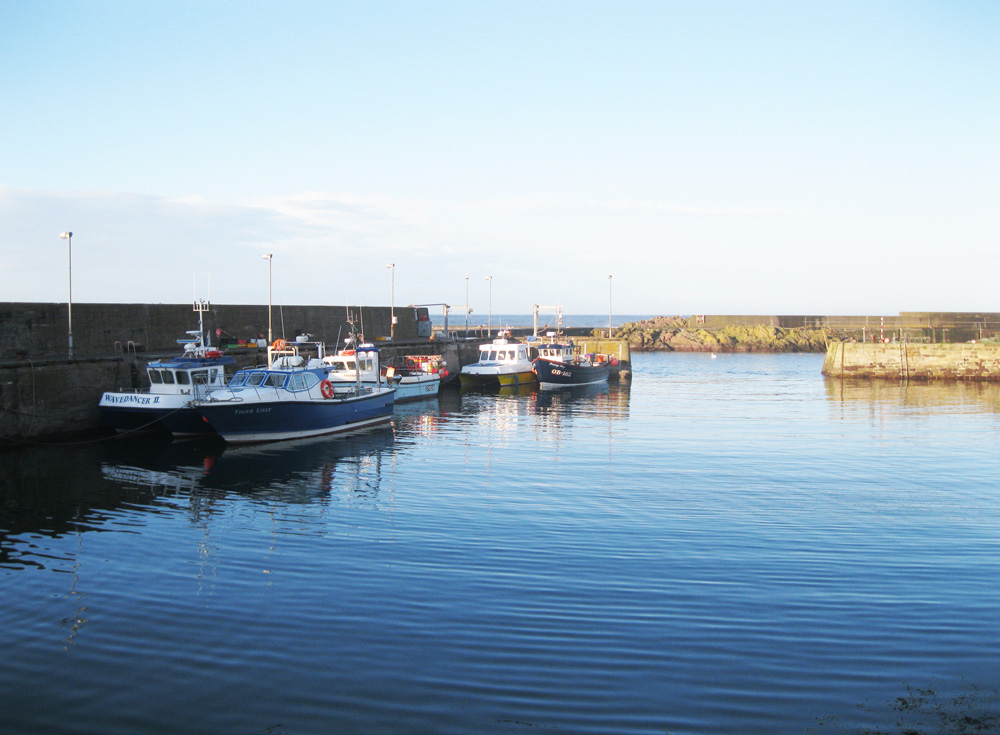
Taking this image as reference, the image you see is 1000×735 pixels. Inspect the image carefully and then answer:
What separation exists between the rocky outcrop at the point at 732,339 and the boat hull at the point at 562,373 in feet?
130

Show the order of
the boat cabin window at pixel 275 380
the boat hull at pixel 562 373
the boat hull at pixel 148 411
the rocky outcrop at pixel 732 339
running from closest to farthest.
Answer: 1. the boat hull at pixel 148 411
2. the boat cabin window at pixel 275 380
3. the boat hull at pixel 562 373
4. the rocky outcrop at pixel 732 339

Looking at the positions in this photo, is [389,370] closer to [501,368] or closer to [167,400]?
[501,368]

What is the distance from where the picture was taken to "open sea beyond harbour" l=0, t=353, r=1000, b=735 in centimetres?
679

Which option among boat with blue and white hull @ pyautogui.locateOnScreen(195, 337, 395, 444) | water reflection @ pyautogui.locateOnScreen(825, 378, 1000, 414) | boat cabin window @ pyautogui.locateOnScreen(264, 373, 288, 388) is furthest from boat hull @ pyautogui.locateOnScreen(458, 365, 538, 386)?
boat cabin window @ pyautogui.locateOnScreen(264, 373, 288, 388)

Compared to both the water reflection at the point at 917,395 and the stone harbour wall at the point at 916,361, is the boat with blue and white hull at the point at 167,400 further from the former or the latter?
the stone harbour wall at the point at 916,361

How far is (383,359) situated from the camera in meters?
41.4

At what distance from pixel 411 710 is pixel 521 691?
103 centimetres

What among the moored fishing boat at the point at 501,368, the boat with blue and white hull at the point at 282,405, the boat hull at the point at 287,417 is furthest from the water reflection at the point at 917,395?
the boat with blue and white hull at the point at 282,405

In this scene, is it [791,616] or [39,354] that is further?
[39,354]

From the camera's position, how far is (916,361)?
49906mm

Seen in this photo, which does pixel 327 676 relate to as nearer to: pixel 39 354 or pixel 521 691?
pixel 521 691

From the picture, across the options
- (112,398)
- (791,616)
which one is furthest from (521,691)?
(112,398)

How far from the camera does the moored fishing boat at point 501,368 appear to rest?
44906mm

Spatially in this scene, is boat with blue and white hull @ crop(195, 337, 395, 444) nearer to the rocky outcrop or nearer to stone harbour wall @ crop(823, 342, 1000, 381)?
stone harbour wall @ crop(823, 342, 1000, 381)
